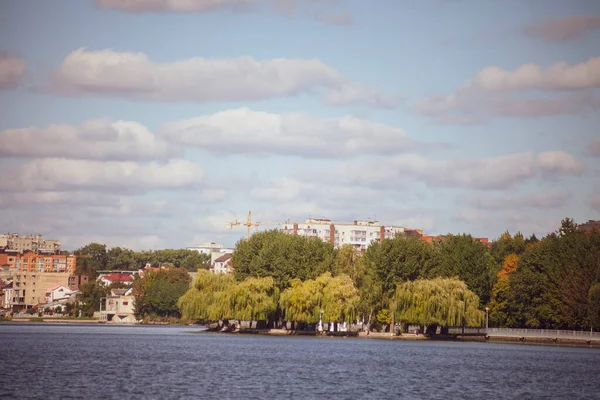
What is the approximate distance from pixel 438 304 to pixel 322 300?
42.9 ft

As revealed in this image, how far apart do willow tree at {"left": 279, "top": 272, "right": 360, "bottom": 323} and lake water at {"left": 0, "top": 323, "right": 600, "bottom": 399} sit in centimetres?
1058

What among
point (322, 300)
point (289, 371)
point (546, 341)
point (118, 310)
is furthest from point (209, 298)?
point (118, 310)

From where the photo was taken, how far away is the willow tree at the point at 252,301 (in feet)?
341

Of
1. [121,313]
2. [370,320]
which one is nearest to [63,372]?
[370,320]

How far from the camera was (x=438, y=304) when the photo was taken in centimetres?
9725

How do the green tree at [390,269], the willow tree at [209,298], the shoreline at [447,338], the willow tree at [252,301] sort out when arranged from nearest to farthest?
the shoreline at [447,338] → the green tree at [390,269] → the willow tree at [252,301] → the willow tree at [209,298]

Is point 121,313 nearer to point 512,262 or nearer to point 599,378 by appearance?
point 512,262

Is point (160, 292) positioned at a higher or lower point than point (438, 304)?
higher

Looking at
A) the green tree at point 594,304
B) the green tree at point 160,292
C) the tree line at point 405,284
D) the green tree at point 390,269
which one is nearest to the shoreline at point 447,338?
the tree line at point 405,284

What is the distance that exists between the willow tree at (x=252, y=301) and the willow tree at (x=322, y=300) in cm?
173

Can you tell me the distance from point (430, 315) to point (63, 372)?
49.7 m

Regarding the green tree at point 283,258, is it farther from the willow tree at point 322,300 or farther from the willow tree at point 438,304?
the willow tree at point 438,304

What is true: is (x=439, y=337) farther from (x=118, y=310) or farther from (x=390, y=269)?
(x=118, y=310)

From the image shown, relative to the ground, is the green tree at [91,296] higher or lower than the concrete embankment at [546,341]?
higher
